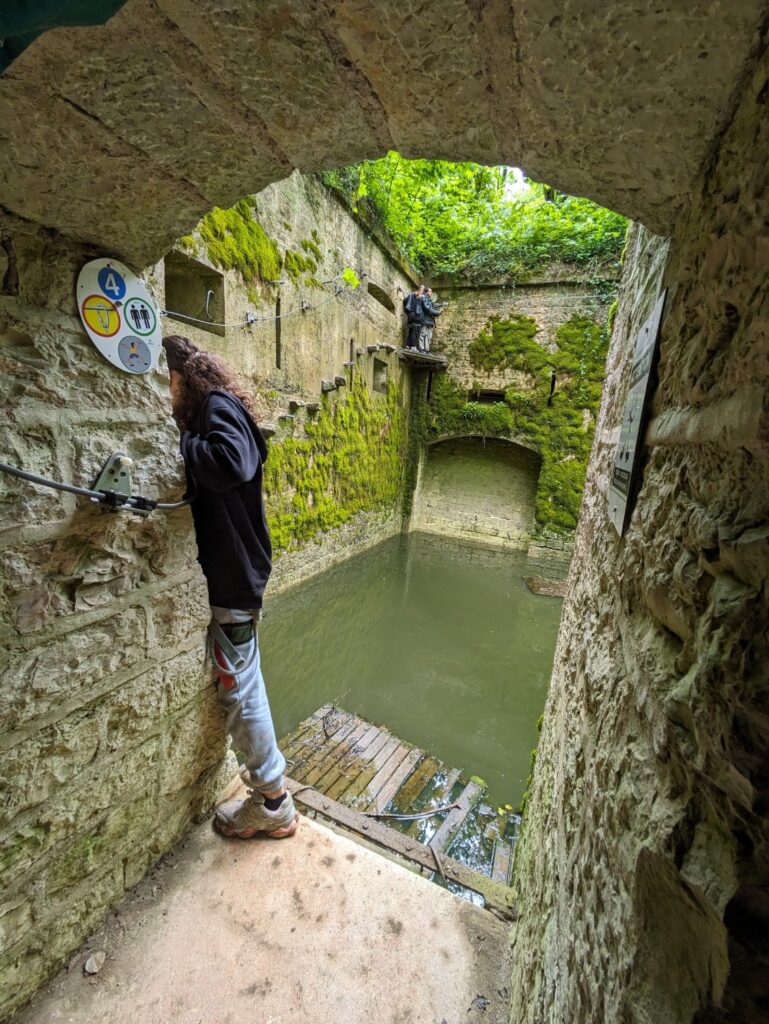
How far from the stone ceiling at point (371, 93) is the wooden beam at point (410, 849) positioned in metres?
1.98

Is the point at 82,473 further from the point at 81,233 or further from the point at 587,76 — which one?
the point at 587,76

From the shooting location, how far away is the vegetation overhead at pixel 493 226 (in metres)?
6.28

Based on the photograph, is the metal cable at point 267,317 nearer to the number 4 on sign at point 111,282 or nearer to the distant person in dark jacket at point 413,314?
the distant person in dark jacket at point 413,314

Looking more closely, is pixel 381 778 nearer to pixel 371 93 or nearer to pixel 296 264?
pixel 371 93

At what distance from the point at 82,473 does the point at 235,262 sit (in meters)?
3.01

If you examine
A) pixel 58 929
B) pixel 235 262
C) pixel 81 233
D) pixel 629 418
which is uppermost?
pixel 235 262

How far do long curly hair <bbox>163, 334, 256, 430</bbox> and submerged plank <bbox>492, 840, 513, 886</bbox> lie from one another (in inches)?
90.7

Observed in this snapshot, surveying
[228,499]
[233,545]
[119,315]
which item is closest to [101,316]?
[119,315]

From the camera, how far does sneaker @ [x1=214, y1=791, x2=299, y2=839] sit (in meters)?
1.49

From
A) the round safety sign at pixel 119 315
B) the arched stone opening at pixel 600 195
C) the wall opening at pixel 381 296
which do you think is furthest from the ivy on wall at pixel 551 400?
the round safety sign at pixel 119 315

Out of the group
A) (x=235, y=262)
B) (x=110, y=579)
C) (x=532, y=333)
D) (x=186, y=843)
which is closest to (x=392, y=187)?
(x=532, y=333)

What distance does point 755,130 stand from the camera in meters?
0.47

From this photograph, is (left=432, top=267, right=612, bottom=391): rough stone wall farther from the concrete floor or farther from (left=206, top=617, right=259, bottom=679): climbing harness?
the concrete floor

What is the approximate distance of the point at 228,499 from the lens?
4.30 feet
